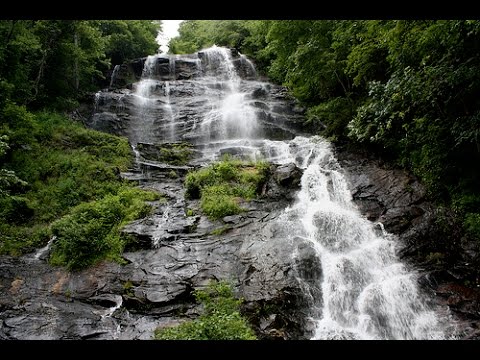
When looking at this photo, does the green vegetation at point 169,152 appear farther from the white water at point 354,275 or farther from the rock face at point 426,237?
the rock face at point 426,237

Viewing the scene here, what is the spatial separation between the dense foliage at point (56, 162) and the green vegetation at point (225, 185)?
1731 mm

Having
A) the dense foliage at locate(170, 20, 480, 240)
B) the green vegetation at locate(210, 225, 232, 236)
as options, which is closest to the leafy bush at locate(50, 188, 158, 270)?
the green vegetation at locate(210, 225, 232, 236)

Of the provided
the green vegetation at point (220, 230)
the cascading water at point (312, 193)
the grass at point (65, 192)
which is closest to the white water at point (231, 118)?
the cascading water at point (312, 193)

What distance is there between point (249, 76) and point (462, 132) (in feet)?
67.3

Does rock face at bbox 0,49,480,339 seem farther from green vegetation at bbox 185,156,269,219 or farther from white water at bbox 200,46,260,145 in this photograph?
white water at bbox 200,46,260,145

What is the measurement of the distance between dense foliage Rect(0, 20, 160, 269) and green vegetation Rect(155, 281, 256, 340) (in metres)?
3.27


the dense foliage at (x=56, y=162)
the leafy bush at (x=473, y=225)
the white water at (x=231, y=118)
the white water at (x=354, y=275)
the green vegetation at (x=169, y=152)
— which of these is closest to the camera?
the white water at (x=354, y=275)

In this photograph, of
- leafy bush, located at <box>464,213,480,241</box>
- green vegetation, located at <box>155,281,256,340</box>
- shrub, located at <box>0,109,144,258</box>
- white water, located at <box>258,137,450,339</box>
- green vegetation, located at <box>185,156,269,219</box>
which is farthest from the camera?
green vegetation, located at <box>185,156,269,219</box>

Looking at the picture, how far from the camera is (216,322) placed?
669 cm

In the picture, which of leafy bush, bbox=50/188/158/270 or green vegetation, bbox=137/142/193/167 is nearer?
leafy bush, bbox=50/188/158/270

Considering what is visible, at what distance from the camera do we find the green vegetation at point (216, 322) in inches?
253

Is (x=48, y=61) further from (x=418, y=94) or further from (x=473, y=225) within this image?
(x=473, y=225)

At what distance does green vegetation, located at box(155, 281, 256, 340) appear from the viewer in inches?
253

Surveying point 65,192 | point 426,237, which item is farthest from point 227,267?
point 65,192
